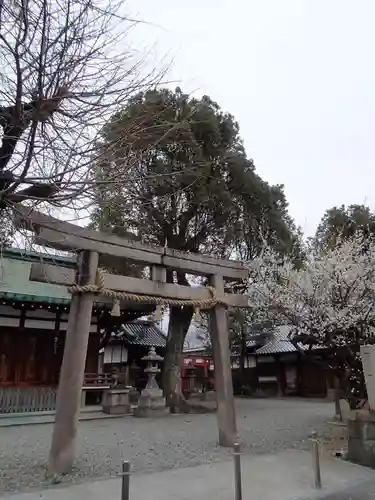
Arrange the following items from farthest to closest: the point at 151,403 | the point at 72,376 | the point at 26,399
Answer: the point at 151,403, the point at 26,399, the point at 72,376

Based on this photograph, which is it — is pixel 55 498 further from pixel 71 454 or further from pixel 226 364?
pixel 226 364

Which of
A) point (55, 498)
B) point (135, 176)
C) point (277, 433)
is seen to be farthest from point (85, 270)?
point (277, 433)

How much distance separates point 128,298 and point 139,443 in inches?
153

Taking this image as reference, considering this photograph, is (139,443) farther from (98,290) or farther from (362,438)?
(362,438)

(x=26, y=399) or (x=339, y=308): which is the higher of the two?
(x=339, y=308)

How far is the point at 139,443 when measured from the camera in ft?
Answer: 32.9

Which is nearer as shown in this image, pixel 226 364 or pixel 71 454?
pixel 71 454

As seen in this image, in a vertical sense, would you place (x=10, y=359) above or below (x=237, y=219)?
below

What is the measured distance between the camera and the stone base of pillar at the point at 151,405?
51.3ft

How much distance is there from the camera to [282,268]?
1566cm

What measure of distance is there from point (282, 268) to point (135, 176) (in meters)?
11.2

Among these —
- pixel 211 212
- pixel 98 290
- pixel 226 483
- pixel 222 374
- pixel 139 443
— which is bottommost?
pixel 226 483

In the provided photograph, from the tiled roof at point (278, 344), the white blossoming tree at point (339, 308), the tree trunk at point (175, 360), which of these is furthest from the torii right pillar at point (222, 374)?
the tiled roof at point (278, 344)

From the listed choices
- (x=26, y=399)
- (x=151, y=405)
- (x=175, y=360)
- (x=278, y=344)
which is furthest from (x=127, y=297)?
(x=278, y=344)
